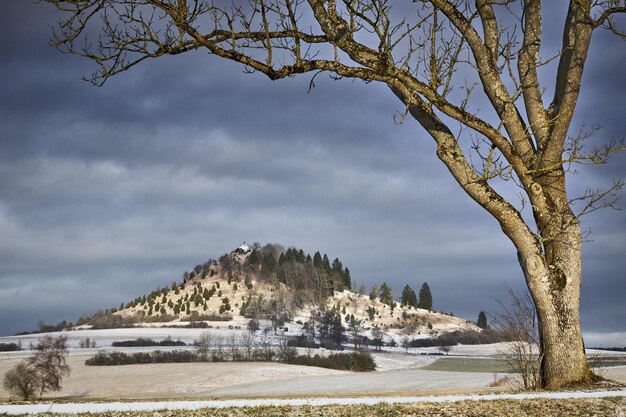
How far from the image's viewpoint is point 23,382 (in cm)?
3897

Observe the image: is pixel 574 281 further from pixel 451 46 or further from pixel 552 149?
pixel 451 46

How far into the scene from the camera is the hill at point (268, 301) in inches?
4904

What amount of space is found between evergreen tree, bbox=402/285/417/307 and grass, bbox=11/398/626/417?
141 metres

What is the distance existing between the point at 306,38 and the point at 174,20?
295 cm

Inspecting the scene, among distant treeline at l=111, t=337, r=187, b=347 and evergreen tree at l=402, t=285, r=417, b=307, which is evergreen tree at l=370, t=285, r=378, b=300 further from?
distant treeline at l=111, t=337, r=187, b=347

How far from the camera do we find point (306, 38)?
Result: 573 inches

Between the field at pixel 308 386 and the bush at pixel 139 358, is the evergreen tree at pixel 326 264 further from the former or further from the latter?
the bush at pixel 139 358

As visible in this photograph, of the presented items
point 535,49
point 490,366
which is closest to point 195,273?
point 490,366

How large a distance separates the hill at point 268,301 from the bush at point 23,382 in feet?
234

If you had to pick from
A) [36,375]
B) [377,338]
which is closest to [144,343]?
[377,338]

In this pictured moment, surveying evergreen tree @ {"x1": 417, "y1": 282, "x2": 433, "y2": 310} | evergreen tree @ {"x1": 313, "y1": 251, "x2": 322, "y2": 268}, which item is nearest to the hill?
evergreen tree @ {"x1": 313, "y1": 251, "x2": 322, "y2": 268}

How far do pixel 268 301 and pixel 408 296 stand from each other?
123 feet

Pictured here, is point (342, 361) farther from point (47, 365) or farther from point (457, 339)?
point (457, 339)

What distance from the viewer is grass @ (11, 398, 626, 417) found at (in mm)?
10922
